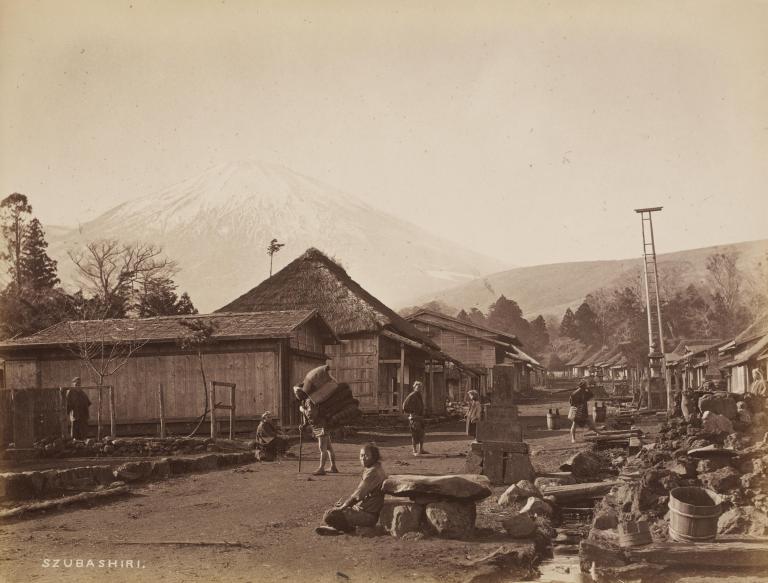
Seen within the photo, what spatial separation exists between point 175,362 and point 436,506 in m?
16.3

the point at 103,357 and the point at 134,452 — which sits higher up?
the point at 103,357

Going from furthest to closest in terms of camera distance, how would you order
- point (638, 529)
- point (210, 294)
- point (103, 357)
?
point (210, 294)
point (103, 357)
point (638, 529)

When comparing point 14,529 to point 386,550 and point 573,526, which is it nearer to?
point 386,550

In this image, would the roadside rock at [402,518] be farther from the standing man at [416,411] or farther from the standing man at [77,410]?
the standing man at [77,410]

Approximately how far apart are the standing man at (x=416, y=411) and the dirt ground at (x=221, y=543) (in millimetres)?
3967

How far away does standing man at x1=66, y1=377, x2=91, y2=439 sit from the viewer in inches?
739

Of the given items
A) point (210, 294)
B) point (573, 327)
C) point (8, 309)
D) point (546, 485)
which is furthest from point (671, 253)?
point (546, 485)

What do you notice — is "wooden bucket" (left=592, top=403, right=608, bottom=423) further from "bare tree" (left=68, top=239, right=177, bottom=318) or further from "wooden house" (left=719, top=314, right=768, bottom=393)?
"bare tree" (left=68, top=239, right=177, bottom=318)

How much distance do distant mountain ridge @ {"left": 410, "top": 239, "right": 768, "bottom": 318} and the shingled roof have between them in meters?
126

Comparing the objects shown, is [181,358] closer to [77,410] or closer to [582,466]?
[77,410]

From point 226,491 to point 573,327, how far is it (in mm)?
98500

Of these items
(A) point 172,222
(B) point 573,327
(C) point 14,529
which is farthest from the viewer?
(A) point 172,222

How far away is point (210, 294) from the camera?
120125mm

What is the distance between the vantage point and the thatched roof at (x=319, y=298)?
100ft
